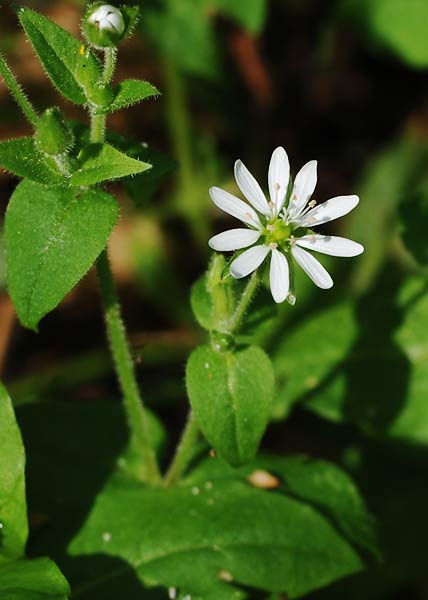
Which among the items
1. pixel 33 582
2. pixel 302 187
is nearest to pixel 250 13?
pixel 302 187

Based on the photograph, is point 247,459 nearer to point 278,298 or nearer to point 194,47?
point 278,298

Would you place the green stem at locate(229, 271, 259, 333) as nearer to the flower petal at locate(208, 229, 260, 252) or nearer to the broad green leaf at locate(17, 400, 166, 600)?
the flower petal at locate(208, 229, 260, 252)

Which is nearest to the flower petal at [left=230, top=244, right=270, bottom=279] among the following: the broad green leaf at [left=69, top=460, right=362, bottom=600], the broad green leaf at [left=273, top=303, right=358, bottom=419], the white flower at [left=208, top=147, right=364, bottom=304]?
the white flower at [left=208, top=147, right=364, bottom=304]

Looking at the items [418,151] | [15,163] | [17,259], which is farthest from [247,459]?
[418,151]

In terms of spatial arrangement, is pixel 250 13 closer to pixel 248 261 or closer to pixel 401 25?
pixel 401 25

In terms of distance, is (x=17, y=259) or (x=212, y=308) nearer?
(x=17, y=259)
